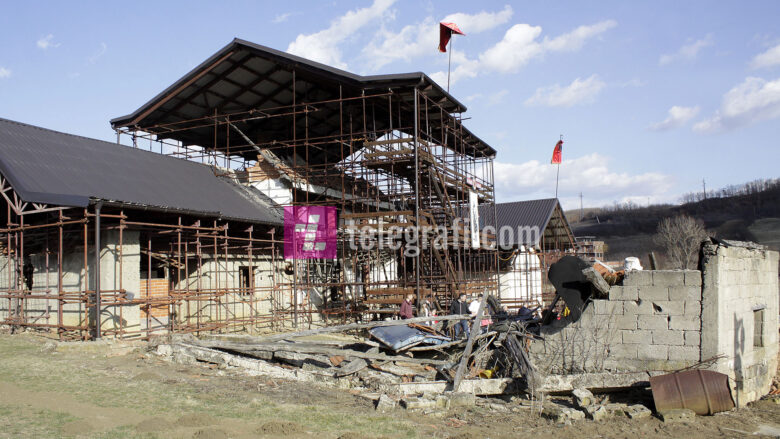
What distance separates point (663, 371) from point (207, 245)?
13.0m

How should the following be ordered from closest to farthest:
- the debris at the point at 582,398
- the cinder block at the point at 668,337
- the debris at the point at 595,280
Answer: the debris at the point at 582,398, the cinder block at the point at 668,337, the debris at the point at 595,280

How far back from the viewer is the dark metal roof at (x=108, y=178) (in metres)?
14.1

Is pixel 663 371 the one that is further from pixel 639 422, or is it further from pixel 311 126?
pixel 311 126

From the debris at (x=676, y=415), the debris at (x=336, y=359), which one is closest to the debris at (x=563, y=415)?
the debris at (x=676, y=415)

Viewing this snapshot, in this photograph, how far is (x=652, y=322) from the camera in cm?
1016

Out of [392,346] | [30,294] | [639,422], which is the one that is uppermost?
[30,294]

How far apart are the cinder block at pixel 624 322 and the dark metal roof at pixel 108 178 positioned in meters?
11.2

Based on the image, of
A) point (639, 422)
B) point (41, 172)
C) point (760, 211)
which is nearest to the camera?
point (639, 422)

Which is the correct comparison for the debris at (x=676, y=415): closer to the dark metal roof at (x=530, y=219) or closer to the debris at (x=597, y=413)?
the debris at (x=597, y=413)

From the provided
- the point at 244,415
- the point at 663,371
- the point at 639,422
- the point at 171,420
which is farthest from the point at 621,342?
the point at 171,420

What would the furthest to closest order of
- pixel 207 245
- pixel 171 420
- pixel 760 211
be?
pixel 760 211
pixel 207 245
pixel 171 420

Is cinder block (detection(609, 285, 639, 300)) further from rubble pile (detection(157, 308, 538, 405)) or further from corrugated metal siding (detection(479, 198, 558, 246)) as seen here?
corrugated metal siding (detection(479, 198, 558, 246))

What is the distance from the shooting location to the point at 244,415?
27.9 ft

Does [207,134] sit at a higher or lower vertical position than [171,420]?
higher
